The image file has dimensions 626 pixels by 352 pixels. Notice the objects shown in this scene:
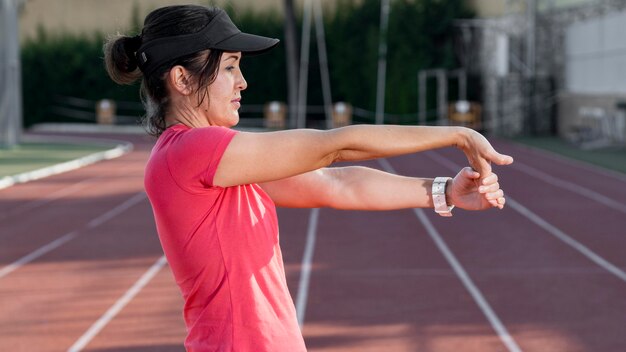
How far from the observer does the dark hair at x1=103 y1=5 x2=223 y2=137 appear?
2697mm

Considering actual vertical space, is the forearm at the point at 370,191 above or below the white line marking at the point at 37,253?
above

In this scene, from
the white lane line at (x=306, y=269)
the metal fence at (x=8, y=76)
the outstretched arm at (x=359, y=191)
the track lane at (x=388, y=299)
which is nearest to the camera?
the outstretched arm at (x=359, y=191)

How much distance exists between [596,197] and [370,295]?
8.47 m

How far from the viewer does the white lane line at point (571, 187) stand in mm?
16452

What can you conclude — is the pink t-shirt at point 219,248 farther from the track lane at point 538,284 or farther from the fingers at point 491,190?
the track lane at point 538,284

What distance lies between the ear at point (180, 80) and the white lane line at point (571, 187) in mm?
13688

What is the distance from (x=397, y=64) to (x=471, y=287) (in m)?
28.5

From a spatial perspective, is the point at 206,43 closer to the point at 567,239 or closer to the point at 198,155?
the point at 198,155

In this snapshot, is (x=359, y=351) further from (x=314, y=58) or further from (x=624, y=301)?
(x=314, y=58)

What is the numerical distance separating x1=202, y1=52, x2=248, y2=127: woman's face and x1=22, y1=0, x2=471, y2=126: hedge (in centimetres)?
3509

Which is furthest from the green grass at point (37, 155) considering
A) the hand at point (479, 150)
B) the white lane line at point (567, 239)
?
the hand at point (479, 150)

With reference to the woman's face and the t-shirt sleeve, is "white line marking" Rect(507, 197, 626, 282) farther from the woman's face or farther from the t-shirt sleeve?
the t-shirt sleeve

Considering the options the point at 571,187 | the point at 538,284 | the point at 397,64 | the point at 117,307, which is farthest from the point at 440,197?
the point at 397,64

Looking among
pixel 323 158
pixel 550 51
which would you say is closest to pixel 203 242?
pixel 323 158
